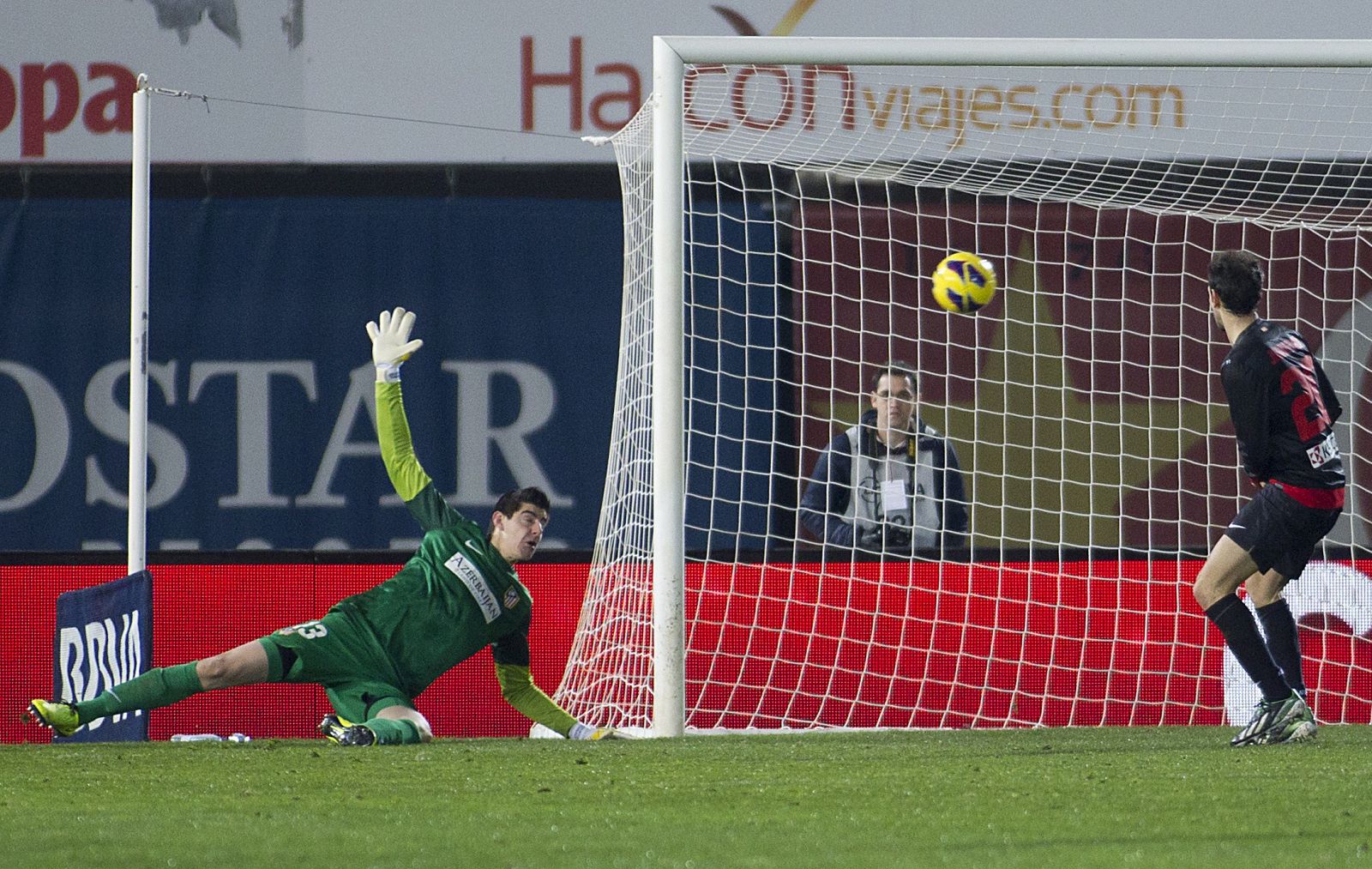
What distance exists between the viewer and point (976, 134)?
29.5 ft

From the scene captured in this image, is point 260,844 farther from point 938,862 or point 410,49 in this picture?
point 410,49

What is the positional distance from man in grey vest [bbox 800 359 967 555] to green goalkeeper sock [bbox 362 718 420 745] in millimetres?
1893

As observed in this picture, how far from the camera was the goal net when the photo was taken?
22.6ft

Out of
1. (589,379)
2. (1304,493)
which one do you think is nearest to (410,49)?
(589,379)

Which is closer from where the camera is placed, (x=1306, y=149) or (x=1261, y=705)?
(x=1261, y=705)

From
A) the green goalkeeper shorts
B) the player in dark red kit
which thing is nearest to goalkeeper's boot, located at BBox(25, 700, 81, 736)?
the green goalkeeper shorts

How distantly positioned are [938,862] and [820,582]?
4103 mm

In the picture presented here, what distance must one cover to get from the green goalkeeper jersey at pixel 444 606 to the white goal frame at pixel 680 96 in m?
0.41

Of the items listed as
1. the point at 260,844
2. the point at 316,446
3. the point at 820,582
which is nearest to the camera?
the point at 260,844

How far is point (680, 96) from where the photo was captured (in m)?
6.06

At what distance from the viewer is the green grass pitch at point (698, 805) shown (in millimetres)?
3100

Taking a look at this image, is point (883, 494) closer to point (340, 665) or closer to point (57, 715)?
point (340, 665)

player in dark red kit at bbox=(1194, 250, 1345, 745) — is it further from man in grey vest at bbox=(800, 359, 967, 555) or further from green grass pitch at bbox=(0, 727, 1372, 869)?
man in grey vest at bbox=(800, 359, 967, 555)

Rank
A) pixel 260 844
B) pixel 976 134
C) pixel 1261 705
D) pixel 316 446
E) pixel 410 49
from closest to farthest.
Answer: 1. pixel 260 844
2. pixel 1261 705
3. pixel 316 446
4. pixel 976 134
5. pixel 410 49
